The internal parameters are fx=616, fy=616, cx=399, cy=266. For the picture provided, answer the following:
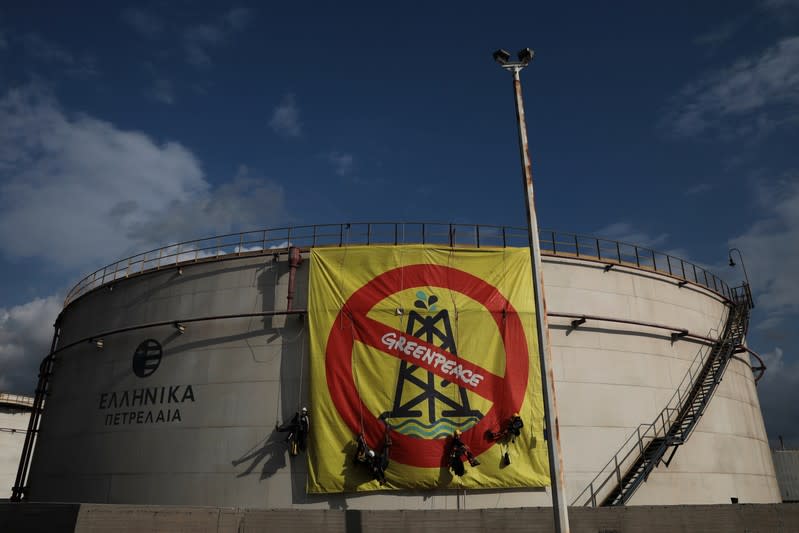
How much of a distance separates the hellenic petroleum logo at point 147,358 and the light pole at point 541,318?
Answer: 15.6 metres

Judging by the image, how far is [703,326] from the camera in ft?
91.1

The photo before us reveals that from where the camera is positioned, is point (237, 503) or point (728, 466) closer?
point (237, 503)

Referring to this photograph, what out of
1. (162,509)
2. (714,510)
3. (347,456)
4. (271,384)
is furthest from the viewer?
(271,384)

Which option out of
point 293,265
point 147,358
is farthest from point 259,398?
point 147,358

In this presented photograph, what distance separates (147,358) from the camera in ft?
79.3

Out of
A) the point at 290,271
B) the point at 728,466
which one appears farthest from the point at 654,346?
the point at 290,271

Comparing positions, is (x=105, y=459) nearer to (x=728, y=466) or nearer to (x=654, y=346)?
(x=654, y=346)

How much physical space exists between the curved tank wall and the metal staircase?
39 cm

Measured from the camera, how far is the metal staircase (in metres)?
21.9

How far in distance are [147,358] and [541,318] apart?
16.6 meters

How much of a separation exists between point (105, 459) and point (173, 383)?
3989 mm

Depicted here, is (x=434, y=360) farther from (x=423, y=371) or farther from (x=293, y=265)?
(x=293, y=265)

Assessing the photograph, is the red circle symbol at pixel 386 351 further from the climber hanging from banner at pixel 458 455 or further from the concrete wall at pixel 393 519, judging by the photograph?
the concrete wall at pixel 393 519

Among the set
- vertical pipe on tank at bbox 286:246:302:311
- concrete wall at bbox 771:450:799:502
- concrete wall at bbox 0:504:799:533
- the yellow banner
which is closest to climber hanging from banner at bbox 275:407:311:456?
the yellow banner
